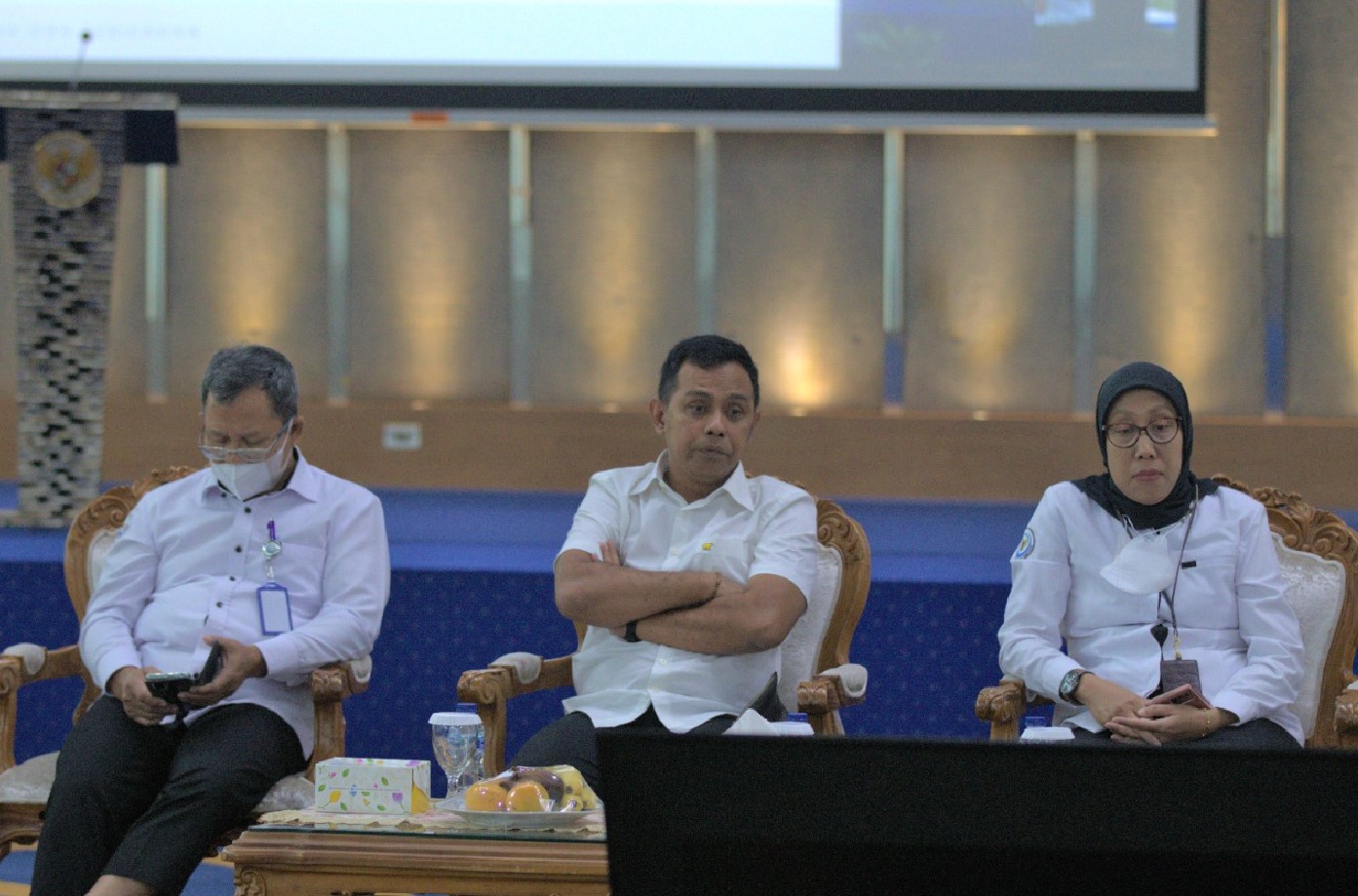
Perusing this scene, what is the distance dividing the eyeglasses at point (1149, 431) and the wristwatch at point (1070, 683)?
0.44 m

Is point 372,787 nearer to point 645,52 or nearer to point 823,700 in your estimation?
point 823,700

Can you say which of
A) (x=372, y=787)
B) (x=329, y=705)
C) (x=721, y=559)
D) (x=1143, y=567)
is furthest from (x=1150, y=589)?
(x=329, y=705)

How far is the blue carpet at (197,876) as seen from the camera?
362 centimetres

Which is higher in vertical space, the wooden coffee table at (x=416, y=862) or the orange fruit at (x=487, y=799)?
the orange fruit at (x=487, y=799)

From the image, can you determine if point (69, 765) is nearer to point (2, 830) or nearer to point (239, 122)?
point (2, 830)

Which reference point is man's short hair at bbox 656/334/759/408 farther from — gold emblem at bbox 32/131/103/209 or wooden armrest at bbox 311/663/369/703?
gold emblem at bbox 32/131/103/209

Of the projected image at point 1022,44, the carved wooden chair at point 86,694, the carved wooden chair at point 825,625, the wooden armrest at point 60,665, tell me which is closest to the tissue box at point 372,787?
the carved wooden chair at point 86,694

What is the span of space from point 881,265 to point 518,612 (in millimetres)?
3004

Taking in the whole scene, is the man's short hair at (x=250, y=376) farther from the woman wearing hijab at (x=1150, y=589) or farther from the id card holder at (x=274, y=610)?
the woman wearing hijab at (x=1150, y=589)

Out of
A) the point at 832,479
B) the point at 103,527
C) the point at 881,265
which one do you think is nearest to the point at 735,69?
the point at 881,265

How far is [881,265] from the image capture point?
20.9 feet

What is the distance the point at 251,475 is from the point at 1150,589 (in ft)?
5.88

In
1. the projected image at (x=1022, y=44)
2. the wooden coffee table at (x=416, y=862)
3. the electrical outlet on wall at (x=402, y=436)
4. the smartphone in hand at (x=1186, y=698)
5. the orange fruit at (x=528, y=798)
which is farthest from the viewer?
the electrical outlet on wall at (x=402, y=436)

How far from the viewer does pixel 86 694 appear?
3.27 meters
